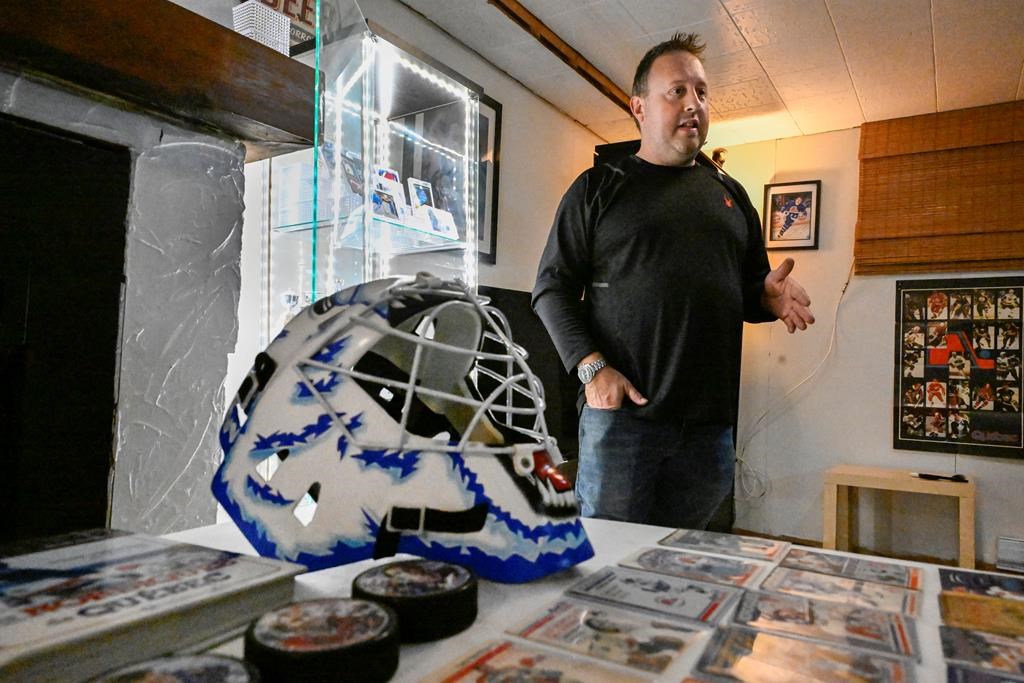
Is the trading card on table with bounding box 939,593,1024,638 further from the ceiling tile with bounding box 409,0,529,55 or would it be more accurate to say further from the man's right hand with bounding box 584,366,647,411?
the ceiling tile with bounding box 409,0,529,55

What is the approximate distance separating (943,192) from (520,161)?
2.01 m

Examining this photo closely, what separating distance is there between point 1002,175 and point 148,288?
3503 millimetres

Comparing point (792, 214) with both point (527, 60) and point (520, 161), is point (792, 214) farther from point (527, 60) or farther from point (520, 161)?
point (527, 60)

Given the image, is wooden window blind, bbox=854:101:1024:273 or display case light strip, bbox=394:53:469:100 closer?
display case light strip, bbox=394:53:469:100

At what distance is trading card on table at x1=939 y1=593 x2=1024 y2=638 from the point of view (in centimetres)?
44

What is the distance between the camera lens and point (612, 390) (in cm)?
117

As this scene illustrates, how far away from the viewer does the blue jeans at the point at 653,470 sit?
1182 millimetres

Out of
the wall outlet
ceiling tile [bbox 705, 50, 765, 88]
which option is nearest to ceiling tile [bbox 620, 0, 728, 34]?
ceiling tile [bbox 705, 50, 765, 88]

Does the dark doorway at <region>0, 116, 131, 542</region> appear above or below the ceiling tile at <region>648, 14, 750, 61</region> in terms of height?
below

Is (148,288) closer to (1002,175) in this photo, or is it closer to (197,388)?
(197,388)

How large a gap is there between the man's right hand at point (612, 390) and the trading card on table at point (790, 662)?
76 cm

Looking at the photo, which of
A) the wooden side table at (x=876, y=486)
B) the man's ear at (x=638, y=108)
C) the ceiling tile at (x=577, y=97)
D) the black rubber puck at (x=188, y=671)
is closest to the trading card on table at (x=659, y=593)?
the black rubber puck at (x=188, y=671)

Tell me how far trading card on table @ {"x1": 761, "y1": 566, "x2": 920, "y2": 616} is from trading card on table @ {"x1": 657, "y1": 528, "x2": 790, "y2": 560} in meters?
0.06

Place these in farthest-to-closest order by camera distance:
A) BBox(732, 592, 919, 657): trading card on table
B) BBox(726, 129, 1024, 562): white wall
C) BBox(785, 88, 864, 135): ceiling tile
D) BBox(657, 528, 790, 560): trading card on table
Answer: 1. BBox(726, 129, 1024, 562): white wall
2. BBox(785, 88, 864, 135): ceiling tile
3. BBox(657, 528, 790, 560): trading card on table
4. BBox(732, 592, 919, 657): trading card on table
